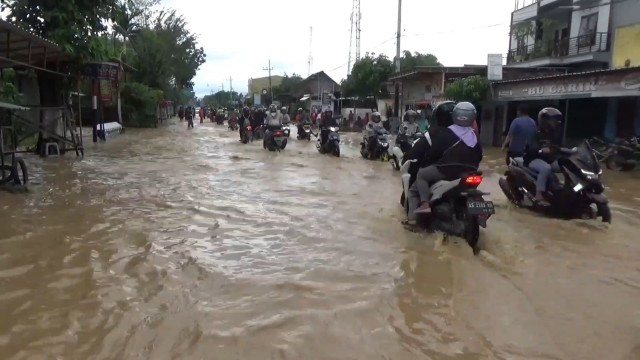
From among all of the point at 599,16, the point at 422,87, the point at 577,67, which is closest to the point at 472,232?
the point at 599,16

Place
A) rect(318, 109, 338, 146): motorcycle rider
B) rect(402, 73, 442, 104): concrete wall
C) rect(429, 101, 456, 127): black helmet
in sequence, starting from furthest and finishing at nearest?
rect(402, 73, 442, 104): concrete wall
rect(318, 109, 338, 146): motorcycle rider
rect(429, 101, 456, 127): black helmet

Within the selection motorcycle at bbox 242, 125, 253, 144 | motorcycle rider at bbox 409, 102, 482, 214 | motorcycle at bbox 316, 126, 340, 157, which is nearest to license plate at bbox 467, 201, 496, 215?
motorcycle rider at bbox 409, 102, 482, 214

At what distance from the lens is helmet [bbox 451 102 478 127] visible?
5117mm

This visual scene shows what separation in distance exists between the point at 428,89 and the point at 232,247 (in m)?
25.2

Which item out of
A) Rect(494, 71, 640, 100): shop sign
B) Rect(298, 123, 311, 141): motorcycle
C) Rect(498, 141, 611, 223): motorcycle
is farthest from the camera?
Rect(298, 123, 311, 141): motorcycle

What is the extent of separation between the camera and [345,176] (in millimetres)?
11016

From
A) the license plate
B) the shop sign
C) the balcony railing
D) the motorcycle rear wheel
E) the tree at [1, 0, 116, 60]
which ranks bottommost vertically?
the motorcycle rear wheel

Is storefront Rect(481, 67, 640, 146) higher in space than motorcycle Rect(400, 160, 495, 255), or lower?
higher

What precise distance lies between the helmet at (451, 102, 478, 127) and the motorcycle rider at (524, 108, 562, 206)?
189 centimetres

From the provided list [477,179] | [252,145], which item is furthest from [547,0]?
[477,179]

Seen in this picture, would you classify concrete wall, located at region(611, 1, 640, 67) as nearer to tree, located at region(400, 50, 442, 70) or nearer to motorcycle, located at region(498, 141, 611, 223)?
motorcycle, located at region(498, 141, 611, 223)

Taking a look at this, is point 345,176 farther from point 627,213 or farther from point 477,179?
point 477,179

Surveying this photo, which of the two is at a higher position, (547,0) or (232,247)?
(547,0)

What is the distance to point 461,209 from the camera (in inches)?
206
